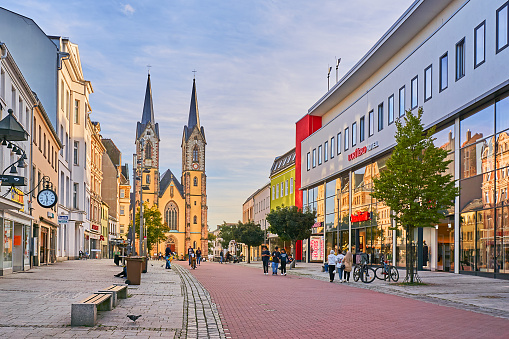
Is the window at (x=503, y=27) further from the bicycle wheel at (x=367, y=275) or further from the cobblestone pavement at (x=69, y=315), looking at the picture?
the cobblestone pavement at (x=69, y=315)

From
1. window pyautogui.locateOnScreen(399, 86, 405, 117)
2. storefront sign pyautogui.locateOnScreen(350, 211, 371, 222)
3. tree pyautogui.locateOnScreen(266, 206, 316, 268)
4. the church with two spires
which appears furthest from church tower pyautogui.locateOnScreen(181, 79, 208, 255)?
window pyautogui.locateOnScreen(399, 86, 405, 117)

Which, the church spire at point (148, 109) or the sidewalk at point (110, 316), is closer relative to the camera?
the sidewalk at point (110, 316)

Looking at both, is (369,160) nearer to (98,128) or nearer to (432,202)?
(432,202)

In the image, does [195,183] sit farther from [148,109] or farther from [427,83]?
[427,83]

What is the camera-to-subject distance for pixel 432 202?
24.8m

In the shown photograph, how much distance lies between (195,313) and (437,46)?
77.0ft

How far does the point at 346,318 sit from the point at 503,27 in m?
17.2

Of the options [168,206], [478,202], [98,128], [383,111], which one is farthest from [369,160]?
[168,206]

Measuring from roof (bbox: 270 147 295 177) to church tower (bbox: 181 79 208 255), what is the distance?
57.3m

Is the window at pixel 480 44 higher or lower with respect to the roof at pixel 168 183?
higher

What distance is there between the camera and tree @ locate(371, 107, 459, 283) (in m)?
24.4

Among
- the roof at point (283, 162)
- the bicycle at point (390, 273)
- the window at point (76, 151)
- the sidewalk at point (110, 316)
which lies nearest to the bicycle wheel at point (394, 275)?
the bicycle at point (390, 273)

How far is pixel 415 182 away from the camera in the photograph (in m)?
24.5

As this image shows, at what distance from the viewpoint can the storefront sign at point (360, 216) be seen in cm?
4428
